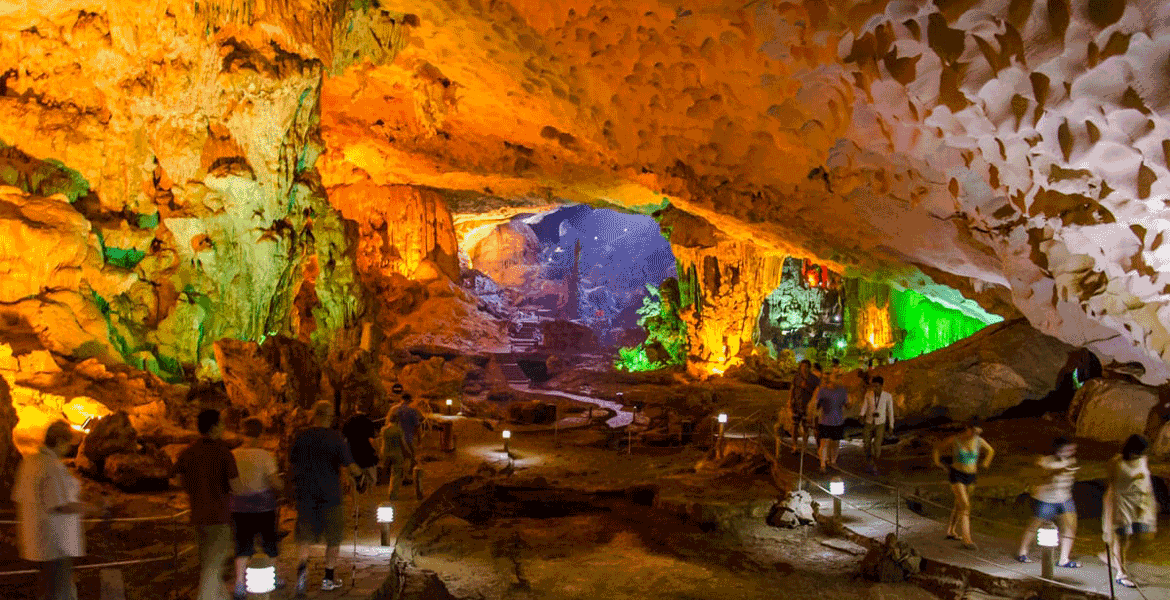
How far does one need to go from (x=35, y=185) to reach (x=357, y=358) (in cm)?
599

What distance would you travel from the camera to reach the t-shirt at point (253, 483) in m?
4.97

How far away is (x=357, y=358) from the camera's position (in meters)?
15.8

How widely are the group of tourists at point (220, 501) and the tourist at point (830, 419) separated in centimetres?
615

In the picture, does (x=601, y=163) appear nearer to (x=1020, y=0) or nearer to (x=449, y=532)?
(x=449, y=532)

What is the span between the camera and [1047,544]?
244 inches

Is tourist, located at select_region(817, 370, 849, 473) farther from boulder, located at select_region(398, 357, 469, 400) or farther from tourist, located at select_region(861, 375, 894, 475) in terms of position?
boulder, located at select_region(398, 357, 469, 400)

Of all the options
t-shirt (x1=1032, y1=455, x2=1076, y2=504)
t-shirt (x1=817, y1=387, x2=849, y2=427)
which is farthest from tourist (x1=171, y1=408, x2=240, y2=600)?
t-shirt (x1=817, y1=387, x2=849, y2=427)

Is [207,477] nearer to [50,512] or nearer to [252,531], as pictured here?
[252,531]

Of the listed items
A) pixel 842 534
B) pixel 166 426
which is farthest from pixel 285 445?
pixel 842 534

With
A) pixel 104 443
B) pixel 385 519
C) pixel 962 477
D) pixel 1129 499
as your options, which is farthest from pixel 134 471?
pixel 1129 499

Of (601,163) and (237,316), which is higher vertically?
(601,163)

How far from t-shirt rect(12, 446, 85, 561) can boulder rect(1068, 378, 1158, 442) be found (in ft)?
39.2

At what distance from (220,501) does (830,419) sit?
7.35 meters

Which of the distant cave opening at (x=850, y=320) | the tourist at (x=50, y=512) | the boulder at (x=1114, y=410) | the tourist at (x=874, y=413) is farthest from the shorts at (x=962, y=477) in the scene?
the distant cave opening at (x=850, y=320)
